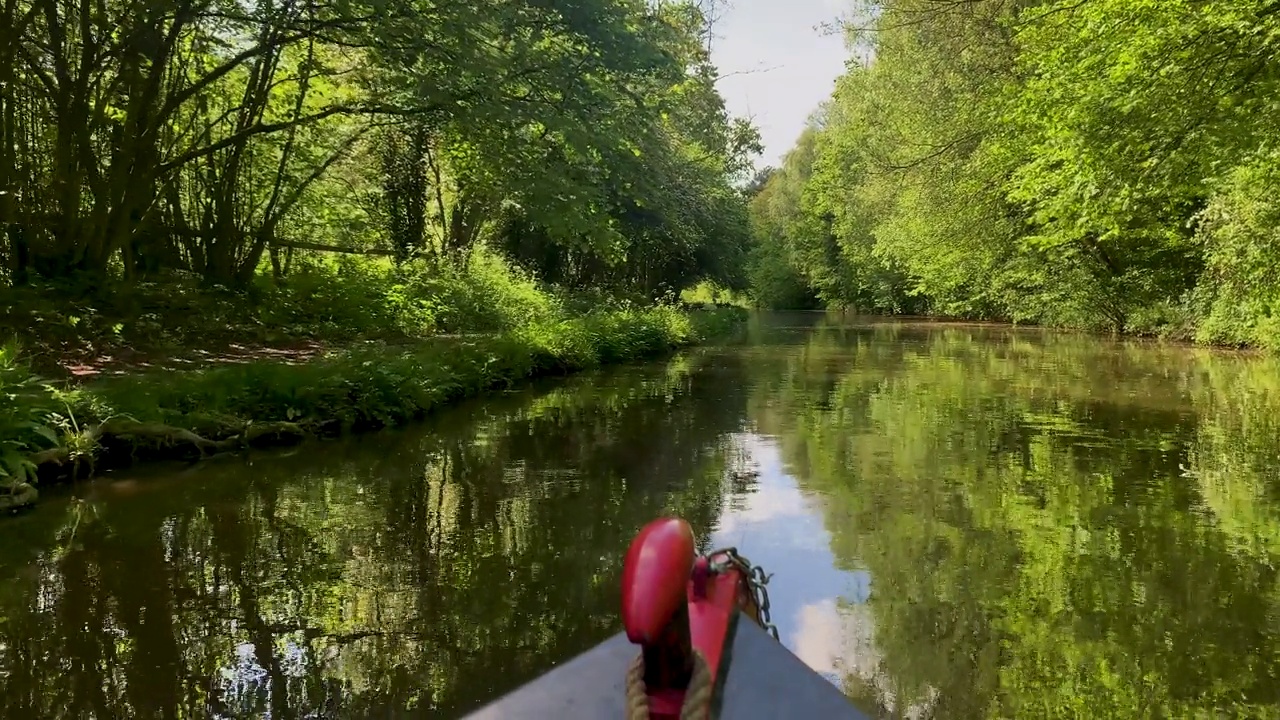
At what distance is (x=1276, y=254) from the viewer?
1249 cm

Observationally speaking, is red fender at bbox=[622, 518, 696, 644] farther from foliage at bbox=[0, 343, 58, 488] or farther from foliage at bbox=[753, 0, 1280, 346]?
foliage at bbox=[753, 0, 1280, 346]

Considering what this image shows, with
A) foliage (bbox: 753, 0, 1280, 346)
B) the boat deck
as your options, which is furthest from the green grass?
foliage (bbox: 753, 0, 1280, 346)

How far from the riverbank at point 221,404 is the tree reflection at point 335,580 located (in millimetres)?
478

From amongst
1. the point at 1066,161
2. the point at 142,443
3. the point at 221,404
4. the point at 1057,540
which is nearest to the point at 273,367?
the point at 221,404

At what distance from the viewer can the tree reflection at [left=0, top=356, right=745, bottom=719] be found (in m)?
3.45

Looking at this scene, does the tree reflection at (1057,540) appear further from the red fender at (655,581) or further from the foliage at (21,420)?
the foliage at (21,420)

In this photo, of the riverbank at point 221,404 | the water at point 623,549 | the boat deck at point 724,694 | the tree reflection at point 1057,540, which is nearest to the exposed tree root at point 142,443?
the riverbank at point 221,404

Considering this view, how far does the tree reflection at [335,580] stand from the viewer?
345cm

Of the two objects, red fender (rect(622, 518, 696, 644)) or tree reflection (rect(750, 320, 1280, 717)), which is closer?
red fender (rect(622, 518, 696, 644))

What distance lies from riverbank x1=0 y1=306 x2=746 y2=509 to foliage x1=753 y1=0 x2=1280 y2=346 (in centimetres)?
643

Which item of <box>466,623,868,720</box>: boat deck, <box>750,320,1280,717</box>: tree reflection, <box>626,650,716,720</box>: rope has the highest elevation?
<box>626,650,716,720</box>: rope

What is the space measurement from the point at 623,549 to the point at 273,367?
5141mm

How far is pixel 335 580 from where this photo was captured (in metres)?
4.68

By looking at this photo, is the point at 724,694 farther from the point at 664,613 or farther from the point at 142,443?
the point at 142,443
